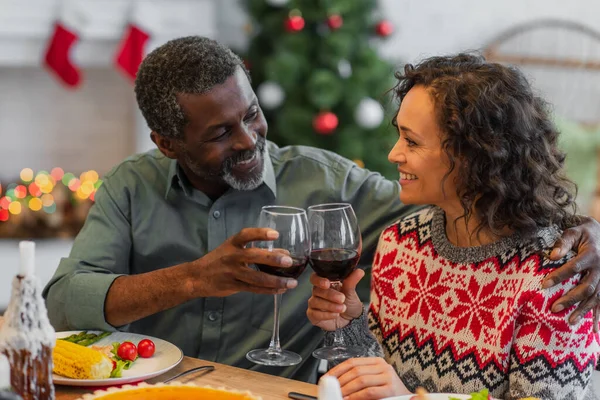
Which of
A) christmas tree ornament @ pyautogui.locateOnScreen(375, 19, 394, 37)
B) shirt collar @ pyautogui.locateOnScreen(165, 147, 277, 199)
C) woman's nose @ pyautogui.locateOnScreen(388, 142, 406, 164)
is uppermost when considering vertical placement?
christmas tree ornament @ pyautogui.locateOnScreen(375, 19, 394, 37)

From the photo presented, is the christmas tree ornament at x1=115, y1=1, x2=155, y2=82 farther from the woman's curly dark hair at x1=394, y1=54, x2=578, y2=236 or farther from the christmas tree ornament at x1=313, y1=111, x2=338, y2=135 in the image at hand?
the woman's curly dark hair at x1=394, y1=54, x2=578, y2=236

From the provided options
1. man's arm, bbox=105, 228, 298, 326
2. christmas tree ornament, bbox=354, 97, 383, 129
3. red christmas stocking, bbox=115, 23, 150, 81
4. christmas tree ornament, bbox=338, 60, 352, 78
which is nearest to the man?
man's arm, bbox=105, 228, 298, 326

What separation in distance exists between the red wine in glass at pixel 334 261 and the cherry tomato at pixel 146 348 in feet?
1.12

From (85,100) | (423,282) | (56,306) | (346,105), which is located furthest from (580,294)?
(85,100)

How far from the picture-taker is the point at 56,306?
5.83 feet

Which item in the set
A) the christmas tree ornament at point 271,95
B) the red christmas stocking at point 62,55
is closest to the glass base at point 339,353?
the christmas tree ornament at point 271,95

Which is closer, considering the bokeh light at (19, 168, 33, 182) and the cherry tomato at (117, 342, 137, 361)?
the cherry tomato at (117, 342, 137, 361)

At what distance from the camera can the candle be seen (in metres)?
1.09

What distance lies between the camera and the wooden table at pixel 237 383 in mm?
1374

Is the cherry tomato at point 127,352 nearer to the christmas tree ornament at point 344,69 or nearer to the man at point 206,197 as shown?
the man at point 206,197

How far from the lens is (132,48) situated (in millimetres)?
4199

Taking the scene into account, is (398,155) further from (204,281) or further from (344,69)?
(344,69)

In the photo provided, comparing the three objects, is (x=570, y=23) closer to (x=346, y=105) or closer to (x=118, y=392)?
(x=346, y=105)

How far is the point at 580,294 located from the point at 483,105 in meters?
0.38
